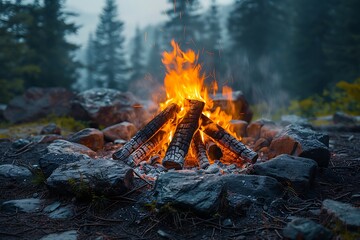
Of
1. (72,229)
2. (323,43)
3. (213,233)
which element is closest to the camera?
(213,233)

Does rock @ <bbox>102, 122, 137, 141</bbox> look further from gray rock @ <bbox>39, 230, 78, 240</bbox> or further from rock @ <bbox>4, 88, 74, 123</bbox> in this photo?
rock @ <bbox>4, 88, 74, 123</bbox>

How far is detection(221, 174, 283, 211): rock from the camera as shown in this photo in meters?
3.44

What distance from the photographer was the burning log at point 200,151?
189 inches

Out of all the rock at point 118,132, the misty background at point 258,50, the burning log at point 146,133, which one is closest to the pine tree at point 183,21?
the misty background at point 258,50

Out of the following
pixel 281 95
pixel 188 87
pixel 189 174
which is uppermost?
pixel 188 87

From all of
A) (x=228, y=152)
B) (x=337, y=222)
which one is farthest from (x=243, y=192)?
(x=228, y=152)

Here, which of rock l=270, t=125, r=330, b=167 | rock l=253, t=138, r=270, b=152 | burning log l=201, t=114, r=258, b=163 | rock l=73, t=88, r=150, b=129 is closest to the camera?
rock l=270, t=125, r=330, b=167

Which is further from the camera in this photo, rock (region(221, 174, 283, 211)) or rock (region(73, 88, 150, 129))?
rock (region(73, 88, 150, 129))

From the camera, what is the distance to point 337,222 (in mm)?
2785

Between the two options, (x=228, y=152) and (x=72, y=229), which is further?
(x=228, y=152)

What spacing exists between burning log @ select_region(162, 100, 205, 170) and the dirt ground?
2.15 feet

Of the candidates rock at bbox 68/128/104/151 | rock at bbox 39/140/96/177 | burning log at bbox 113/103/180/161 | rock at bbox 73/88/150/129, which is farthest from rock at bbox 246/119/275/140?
rock at bbox 39/140/96/177

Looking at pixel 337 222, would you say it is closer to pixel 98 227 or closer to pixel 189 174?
pixel 189 174

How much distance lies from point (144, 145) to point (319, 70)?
22049 mm
